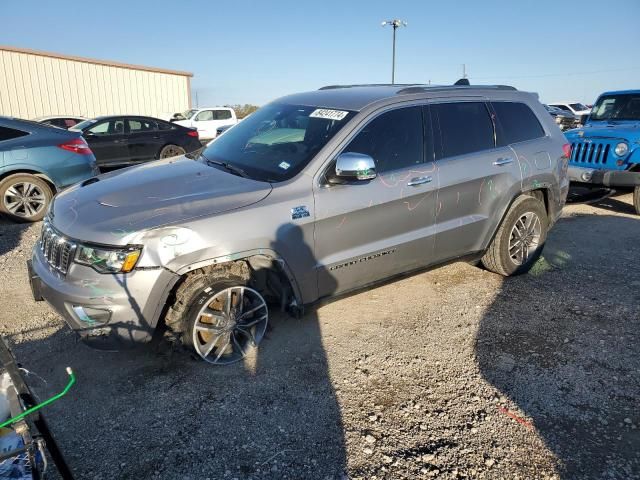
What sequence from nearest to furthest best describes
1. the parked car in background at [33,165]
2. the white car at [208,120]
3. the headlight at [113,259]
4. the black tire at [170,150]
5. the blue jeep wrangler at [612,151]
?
the headlight at [113,259], the parked car in background at [33,165], the blue jeep wrangler at [612,151], the black tire at [170,150], the white car at [208,120]

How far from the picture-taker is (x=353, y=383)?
313 cm

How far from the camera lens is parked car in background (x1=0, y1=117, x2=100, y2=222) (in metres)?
6.40

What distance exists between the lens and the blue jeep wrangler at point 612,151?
24.0 ft

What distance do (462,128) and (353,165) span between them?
148 centimetres

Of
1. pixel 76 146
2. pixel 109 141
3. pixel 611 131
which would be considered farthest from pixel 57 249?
pixel 109 141

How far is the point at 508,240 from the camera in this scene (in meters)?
4.62

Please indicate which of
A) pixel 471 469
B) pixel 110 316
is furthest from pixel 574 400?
pixel 110 316

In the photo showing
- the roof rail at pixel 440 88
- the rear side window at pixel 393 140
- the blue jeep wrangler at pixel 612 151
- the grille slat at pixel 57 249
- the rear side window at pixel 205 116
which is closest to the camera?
the grille slat at pixel 57 249

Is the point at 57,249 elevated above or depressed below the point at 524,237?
above

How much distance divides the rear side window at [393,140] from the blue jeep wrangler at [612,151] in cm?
502

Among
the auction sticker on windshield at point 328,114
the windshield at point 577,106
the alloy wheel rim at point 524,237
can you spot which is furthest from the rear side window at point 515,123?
the windshield at point 577,106

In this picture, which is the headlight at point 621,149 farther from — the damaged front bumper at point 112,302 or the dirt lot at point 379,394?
the damaged front bumper at point 112,302

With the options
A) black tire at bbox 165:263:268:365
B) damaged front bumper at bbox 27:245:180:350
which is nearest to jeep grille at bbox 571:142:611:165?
black tire at bbox 165:263:268:365

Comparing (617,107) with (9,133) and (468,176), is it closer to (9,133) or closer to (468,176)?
(468,176)
